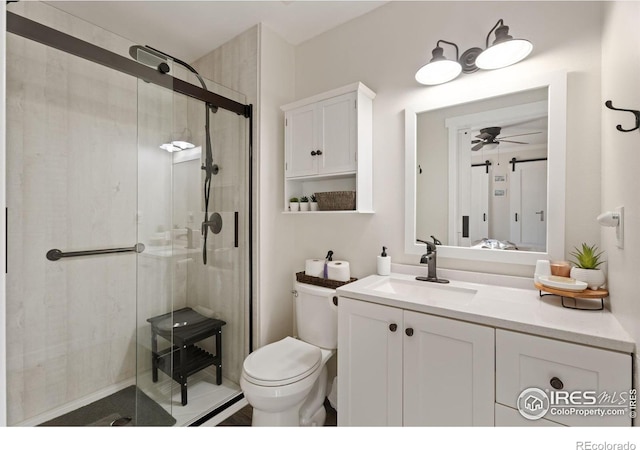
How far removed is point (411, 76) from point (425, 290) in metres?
1.25

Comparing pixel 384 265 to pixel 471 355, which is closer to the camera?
pixel 471 355

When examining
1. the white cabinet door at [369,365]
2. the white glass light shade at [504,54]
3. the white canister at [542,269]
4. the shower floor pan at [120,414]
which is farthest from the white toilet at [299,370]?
the white glass light shade at [504,54]

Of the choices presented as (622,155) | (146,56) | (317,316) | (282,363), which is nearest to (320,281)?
(317,316)

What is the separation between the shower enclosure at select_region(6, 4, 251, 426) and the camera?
1.67 m

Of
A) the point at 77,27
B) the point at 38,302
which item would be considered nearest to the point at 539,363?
the point at 38,302

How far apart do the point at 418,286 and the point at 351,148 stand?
2.89ft

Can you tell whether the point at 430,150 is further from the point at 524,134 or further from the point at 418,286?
the point at 418,286

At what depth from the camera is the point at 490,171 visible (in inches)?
58.6

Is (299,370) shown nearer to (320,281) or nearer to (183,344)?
(320,281)

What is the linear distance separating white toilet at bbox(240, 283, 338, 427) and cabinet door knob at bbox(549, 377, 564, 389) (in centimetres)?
103

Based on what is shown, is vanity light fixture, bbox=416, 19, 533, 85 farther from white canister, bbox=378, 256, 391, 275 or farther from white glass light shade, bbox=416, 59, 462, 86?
white canister, bbox=378, 256, 391, 275

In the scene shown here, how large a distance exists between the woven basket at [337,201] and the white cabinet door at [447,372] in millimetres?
774

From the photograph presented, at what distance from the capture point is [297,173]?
6.46ft

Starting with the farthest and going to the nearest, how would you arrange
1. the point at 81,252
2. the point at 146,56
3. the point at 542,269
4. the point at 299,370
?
the point at 81,252 → the point at 146,56 → the point at 299,370 → the point at 542,269
